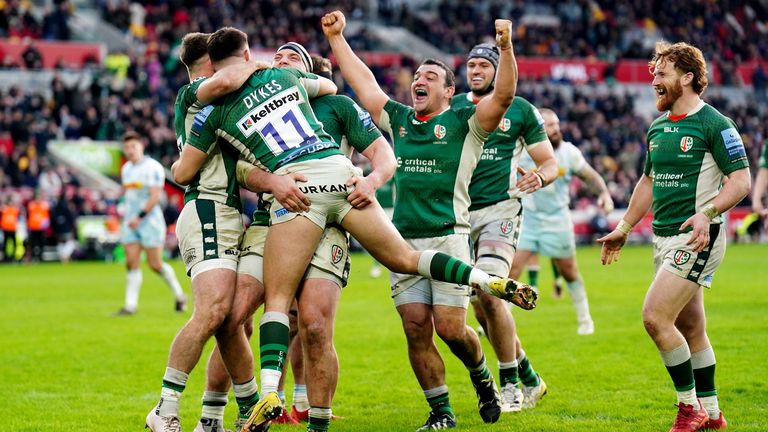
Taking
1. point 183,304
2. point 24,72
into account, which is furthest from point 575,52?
point 183,304

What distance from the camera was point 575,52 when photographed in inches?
1929

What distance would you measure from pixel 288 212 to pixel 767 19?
55454 mm

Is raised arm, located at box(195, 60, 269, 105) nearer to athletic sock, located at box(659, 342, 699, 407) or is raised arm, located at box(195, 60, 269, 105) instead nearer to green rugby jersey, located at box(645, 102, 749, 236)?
green rugby jersey, located at box(645, 102, 749, 236)

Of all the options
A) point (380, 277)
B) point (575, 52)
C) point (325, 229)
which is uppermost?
point (575, 52)

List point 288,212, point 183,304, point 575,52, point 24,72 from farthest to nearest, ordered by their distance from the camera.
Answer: point 575,52 < point 24,72 < point 183,304 < point 288,212

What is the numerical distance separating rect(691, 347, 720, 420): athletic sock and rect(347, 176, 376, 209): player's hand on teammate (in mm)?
2714

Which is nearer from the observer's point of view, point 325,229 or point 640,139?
point 325,229

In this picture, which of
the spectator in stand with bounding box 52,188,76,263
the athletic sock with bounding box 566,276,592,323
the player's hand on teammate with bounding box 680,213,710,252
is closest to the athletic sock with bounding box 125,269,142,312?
the athletic sock with bounding box 566,276,592,323

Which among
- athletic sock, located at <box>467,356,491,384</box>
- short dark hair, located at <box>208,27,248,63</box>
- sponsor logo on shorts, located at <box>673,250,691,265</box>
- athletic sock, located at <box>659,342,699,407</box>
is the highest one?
short dark hair, located at <box>208,27,248,63</box>

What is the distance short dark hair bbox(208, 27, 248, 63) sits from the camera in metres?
A: 6.88

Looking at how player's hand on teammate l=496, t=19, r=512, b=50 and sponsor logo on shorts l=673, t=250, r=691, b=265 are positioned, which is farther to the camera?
sponsor logo on shorts l=673, t=250, r=691, b=265

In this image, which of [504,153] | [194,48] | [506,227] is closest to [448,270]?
[506,227]

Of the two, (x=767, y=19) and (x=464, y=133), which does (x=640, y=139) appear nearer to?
(x=767, y=19)

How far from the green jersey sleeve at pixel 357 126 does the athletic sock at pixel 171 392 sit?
1.99m
